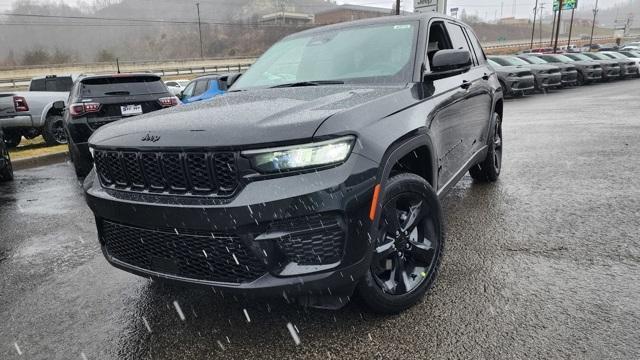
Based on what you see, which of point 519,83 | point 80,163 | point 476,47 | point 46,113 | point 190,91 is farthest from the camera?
point 519,83

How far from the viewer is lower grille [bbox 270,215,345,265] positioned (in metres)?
2.17

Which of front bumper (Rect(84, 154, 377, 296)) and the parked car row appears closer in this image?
front bumper (Rect(84, 154, 377, 296))

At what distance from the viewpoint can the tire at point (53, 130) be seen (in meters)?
10.4

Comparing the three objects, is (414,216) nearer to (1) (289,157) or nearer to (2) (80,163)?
(1) (289,157)

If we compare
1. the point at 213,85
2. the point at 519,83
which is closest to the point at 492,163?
the point at 213,85

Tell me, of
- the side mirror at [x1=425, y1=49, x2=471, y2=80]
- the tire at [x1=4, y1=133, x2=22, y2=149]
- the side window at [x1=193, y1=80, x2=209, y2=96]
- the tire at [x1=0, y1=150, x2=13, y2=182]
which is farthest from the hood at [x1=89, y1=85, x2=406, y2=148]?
the side window at [x1=193, y1=80, x2=209, y2=96]

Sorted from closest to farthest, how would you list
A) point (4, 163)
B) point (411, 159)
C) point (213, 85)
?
point (411, 159), point (4, 163), point (213, 85)

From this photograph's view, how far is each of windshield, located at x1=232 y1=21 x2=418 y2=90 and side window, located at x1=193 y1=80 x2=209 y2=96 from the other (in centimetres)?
1004

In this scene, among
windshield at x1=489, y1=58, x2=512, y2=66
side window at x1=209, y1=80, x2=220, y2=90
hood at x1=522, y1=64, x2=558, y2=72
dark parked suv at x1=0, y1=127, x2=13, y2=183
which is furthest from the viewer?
hood at x1=522, y1=64, x2=558, y2=72

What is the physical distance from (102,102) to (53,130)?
449 cm

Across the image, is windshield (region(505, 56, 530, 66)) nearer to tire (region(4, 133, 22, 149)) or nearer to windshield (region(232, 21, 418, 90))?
windshield (region(232, 21, 418, 90))

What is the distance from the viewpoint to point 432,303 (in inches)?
110

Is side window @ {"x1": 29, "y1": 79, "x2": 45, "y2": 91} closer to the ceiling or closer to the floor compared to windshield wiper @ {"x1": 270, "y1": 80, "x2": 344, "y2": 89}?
closer to the floor

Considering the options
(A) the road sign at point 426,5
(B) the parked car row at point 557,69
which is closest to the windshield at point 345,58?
(A) the road sign at point 426,5
